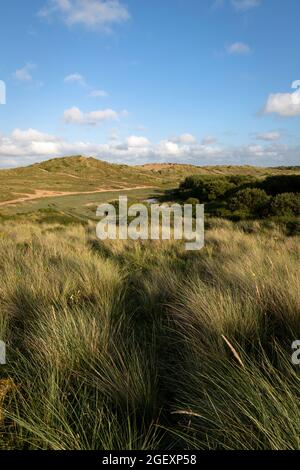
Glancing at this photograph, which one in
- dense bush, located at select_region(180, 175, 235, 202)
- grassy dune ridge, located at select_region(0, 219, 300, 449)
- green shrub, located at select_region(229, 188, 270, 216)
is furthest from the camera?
dense bush, located at select_region(180, 175, 235, 202)

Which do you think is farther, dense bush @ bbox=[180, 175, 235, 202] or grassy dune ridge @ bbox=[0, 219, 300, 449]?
dense bush @ bbox=[180, 175, 235, 202]

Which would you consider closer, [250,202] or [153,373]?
[153,373]

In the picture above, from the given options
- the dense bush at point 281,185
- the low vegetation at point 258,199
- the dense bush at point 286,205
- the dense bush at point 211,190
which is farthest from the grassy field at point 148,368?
the dense bush at point 211,190

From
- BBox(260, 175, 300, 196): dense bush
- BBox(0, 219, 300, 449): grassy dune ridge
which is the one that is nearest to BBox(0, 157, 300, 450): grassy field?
BBox(0, 219, 300, 449): grassy dune ridge

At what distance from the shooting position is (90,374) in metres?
2.17

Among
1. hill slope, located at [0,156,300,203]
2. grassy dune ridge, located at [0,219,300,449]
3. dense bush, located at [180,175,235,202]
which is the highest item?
hill slope, located at [0,156,300,203]

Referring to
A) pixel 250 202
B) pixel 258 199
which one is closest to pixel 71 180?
pixel 250 202

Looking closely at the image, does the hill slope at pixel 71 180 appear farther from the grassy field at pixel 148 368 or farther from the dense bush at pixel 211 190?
the grassy field at pixel 148 368

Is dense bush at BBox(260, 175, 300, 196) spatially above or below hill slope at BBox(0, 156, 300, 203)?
below

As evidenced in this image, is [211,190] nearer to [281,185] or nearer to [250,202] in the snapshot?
[281,185]

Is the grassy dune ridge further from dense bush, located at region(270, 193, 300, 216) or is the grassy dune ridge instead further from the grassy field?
dense bush, located at region(270, 193, 300, 216)

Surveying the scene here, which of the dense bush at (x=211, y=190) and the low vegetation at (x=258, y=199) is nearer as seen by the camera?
the low vegetation at (x=258, y=199)
